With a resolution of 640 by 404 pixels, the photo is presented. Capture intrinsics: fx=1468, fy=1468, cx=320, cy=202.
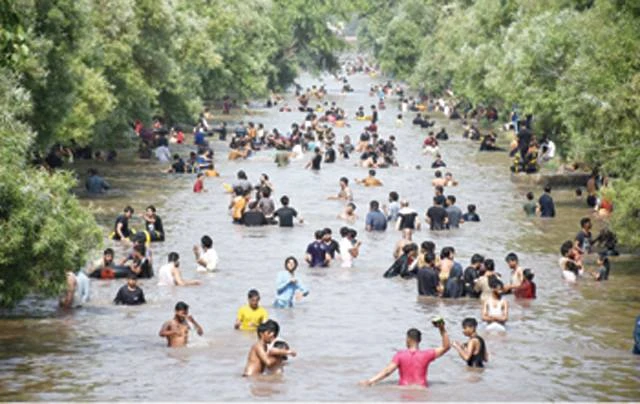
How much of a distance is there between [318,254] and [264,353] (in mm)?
12891

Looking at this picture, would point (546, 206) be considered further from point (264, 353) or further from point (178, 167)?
point (264, 353)

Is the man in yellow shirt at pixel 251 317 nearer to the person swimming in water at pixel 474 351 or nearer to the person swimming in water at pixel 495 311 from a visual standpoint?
the person swimming in water at pixel 495 311

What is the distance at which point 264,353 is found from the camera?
21.7 meters

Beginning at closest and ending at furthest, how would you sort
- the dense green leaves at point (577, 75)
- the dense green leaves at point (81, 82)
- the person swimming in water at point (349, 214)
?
the dense green leaves at point (81, 82) < the dense green leaves at point (577, 75) < the person swimming in water at point (349, 214)

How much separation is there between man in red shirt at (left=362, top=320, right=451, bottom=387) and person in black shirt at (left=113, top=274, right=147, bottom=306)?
8.86 meters

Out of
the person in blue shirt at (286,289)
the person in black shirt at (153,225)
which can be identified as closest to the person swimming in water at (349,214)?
the person in black shirt at (153,225)

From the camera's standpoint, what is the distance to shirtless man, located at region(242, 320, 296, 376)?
21.4 m

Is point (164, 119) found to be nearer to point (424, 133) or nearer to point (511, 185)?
point (424, 133)

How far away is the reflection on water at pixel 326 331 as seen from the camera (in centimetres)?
2162

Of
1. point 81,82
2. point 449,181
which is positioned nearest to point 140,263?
point 81,82

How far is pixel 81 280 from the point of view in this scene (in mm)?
28297

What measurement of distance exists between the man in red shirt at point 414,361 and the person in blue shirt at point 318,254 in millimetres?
13646

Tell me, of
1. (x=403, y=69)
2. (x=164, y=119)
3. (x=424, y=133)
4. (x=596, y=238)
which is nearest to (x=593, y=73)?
(x=596, y=238)

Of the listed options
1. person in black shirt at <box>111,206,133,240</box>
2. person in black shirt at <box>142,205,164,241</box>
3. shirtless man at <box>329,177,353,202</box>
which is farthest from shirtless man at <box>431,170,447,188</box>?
person in black shirt at <box>111,206,133,240</box>
